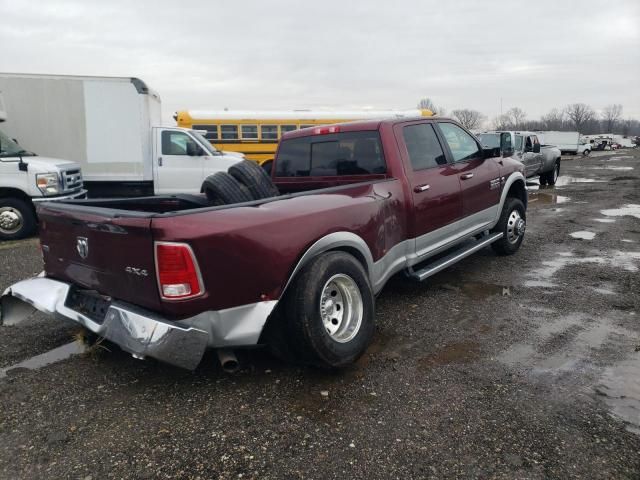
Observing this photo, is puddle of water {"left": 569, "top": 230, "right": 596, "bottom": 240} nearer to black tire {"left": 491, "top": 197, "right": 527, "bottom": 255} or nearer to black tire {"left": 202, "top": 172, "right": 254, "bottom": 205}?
black tire {"left": 491, "top": 197, "right": 527, "bottom": 255}

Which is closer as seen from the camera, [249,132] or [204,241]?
[204,241]

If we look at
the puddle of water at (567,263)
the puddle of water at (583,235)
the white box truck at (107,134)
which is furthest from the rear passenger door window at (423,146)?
the white box truck at (107,134)

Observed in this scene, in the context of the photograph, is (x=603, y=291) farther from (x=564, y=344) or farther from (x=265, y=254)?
(x=265, y=254)

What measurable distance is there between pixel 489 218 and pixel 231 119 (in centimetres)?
1389

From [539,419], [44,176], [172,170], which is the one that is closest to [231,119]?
[172,170]

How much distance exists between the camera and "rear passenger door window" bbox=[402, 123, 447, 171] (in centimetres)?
443

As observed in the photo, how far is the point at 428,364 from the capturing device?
11.1ft

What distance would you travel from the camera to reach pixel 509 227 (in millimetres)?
6207

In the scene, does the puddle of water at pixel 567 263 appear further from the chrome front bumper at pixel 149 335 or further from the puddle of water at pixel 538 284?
the chrome front bumper at pixel 149 335

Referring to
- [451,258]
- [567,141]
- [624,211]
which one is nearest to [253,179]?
[451,258]

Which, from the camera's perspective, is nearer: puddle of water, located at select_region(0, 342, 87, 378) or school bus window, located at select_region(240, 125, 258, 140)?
puddle of water, located at select_region(0, 342, 87, 378)

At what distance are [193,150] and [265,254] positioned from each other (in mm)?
→ 8640

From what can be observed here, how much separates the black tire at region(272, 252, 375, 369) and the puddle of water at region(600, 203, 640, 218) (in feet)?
29.1

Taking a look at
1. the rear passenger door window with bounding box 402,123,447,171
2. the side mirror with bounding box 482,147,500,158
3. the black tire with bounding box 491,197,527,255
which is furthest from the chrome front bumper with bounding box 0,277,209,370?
the black tire with bounding box 491,197,527,255
